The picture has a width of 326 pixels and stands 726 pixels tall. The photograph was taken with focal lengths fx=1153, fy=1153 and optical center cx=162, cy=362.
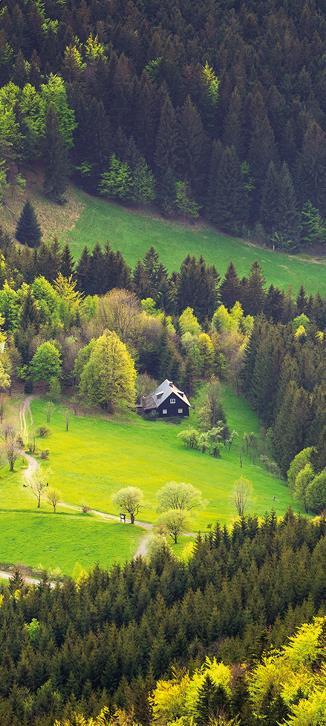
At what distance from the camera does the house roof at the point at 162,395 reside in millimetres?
156125

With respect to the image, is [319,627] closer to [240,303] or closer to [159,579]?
[159,579]

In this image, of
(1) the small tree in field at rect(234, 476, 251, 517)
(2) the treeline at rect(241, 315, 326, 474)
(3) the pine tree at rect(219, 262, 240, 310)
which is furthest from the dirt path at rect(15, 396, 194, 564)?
(3) the pine tree at rect(219, 262, 240, 310)

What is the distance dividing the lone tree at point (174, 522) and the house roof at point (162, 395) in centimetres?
4226

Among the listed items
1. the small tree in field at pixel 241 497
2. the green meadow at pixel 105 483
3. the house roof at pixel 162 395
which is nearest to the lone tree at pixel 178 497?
the green meadow at pixel 105 483

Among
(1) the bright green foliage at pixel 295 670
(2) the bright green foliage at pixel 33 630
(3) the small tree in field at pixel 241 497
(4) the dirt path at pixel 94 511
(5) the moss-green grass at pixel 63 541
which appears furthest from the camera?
(3) the small tree in field at pixel 241 497

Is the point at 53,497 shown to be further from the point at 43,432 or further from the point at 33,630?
the point at 33,630

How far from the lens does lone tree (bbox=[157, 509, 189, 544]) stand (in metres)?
114

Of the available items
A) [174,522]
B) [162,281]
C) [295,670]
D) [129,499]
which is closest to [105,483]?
[129,499]

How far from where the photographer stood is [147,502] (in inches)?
4840

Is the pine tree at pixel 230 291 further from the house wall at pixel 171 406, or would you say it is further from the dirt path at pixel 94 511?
the dirt path at pixel 94 511

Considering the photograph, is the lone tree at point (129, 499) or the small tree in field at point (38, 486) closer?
the lone tree at point (129, 499)

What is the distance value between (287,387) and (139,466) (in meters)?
32.2

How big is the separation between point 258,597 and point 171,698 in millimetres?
16719

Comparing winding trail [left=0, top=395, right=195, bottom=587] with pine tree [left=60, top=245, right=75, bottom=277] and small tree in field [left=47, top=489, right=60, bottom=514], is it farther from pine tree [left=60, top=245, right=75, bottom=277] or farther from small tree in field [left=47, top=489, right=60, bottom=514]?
pine tree [left=60, top=245, right=75, bottom=277]
